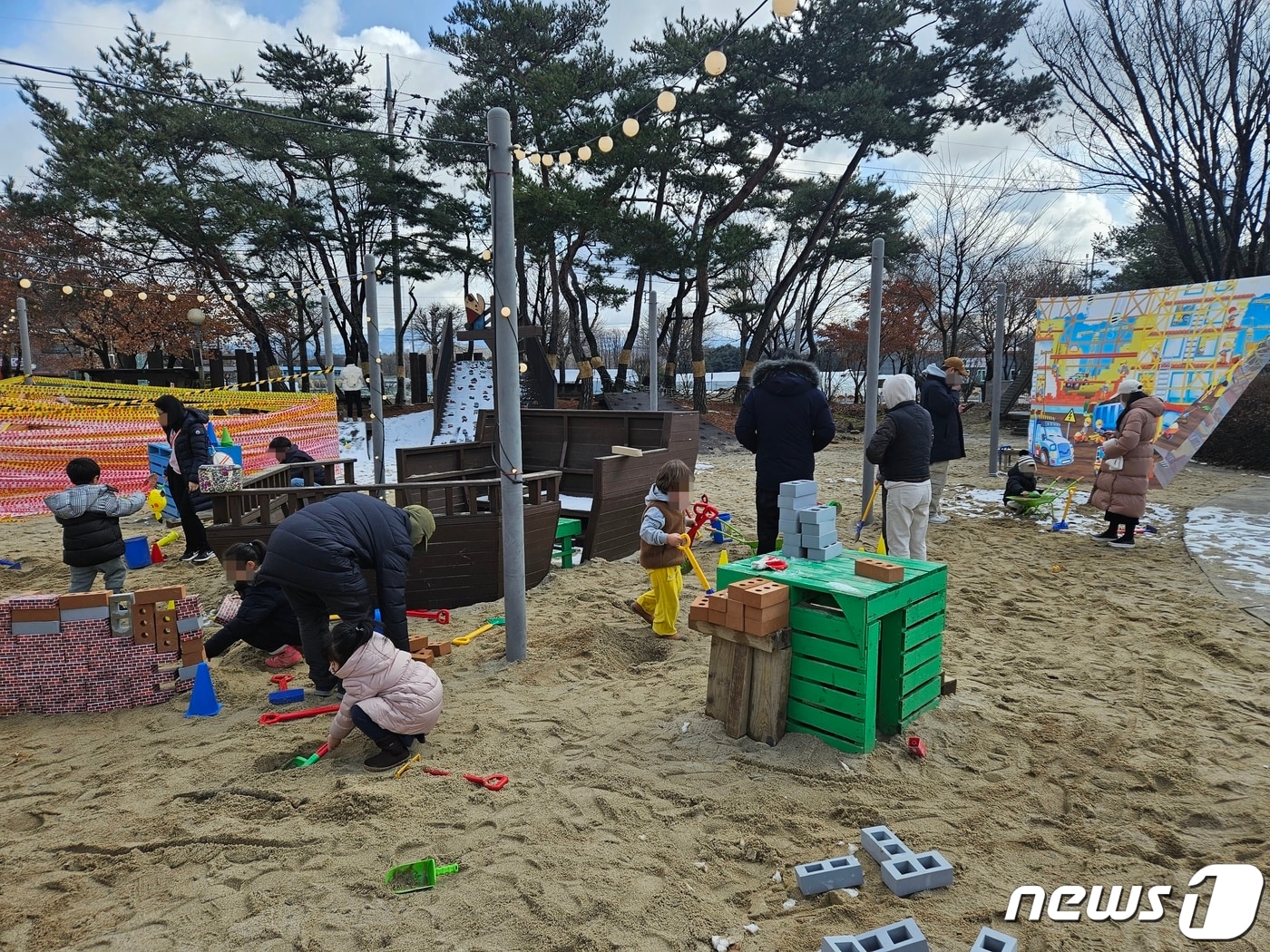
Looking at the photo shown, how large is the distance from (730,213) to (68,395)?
16.8m

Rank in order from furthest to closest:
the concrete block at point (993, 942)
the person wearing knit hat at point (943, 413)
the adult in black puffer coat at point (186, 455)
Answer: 1. the person wearing knit hat at point (943, 413)
2. the adult in black puffer coat at point (186, 455)
3. the concrete block at point (993, 942)

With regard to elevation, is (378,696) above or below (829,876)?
above

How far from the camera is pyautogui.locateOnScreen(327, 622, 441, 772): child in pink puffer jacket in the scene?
3.40 metres

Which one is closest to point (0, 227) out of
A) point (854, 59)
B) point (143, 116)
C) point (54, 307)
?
point (54, 307)

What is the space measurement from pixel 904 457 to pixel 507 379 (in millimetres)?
3135

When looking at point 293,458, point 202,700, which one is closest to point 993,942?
point 202,700

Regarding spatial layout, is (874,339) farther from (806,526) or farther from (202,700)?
(202,700)

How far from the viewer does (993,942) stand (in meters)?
2.15

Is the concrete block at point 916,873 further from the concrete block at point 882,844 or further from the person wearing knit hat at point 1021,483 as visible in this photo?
the person wearing knit hat at point 1021,483

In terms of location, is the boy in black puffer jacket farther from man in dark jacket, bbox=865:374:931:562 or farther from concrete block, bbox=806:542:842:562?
man in dark jacket, bbox=865:374:931:562

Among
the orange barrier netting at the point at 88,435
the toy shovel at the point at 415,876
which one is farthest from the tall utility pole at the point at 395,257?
the toy shovel at the point at 415,876

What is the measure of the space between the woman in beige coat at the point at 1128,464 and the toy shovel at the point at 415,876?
782cm

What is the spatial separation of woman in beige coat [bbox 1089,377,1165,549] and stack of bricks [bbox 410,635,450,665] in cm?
704

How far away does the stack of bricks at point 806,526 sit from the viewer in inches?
155
